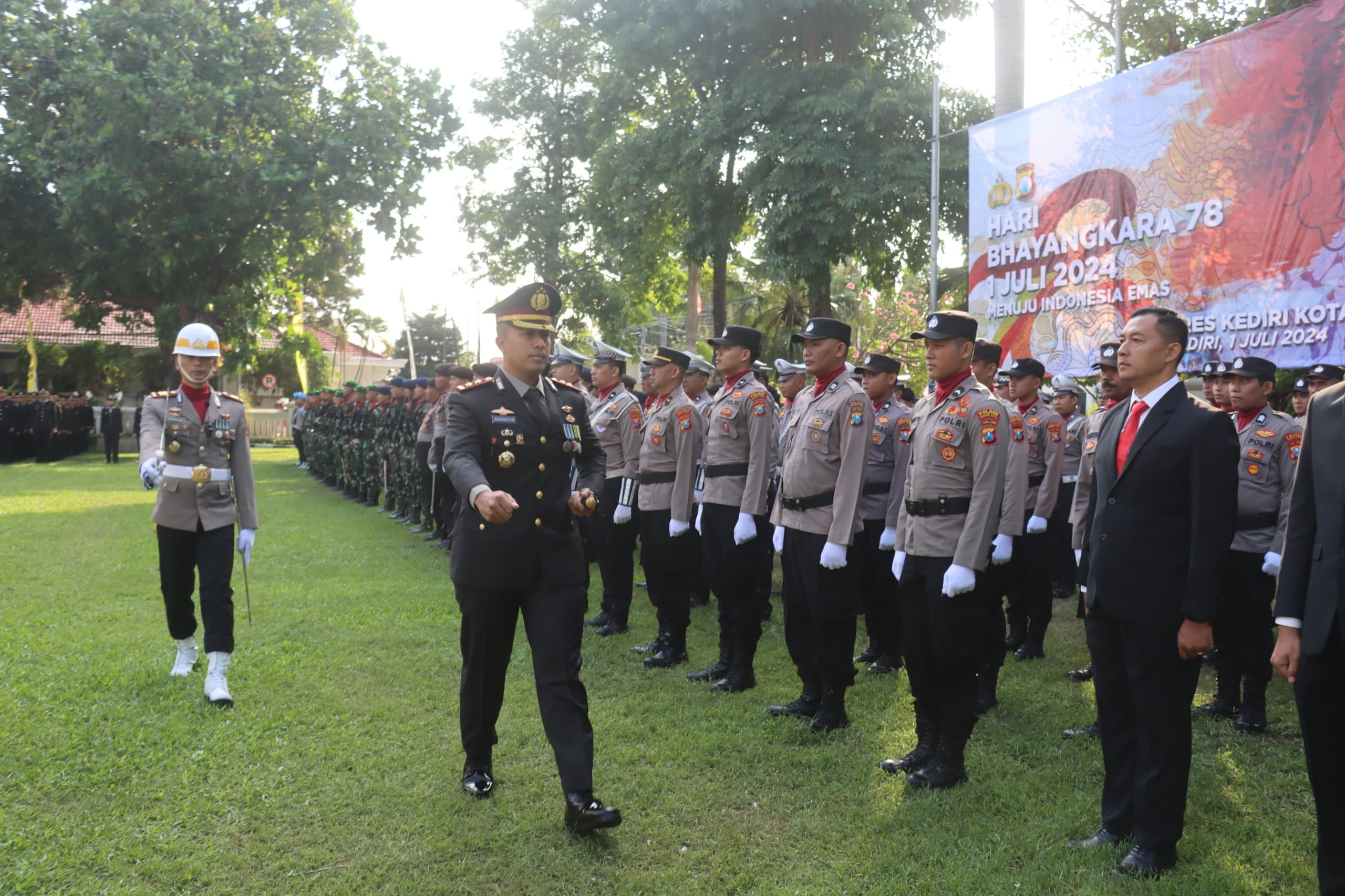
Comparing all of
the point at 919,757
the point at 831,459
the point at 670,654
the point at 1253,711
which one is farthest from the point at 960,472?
the point at 670,654

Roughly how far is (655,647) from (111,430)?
77.0ft

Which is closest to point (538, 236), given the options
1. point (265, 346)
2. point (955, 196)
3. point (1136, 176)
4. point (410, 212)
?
point (410, 212)

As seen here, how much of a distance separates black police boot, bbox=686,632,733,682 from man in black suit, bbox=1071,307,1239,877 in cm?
278

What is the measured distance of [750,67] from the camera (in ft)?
58.3

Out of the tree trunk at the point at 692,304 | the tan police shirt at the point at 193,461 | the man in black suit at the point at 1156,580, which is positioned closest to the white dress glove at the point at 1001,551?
the man in black suit at the point at 1156,580

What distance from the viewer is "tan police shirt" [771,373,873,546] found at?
16.6ft

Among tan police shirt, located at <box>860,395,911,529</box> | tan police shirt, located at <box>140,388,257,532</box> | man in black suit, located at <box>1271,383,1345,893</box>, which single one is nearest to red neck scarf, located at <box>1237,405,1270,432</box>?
tan police shirt, located at <box>860,395,911,529</box>

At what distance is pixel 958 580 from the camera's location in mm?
4258

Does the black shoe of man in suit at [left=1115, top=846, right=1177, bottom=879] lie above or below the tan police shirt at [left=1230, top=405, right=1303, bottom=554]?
below

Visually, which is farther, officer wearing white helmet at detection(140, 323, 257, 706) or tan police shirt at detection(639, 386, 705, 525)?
tan police shirt at detection(639, 386, 705, 525)

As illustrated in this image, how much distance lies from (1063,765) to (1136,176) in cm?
544

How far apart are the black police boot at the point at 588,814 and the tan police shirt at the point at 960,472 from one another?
6.18 feet

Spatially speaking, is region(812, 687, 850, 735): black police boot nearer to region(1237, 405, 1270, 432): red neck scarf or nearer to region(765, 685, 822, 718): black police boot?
region(765, 685, 822, 718): black police boot

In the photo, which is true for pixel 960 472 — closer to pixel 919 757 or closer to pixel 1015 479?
pixel 1015 479
